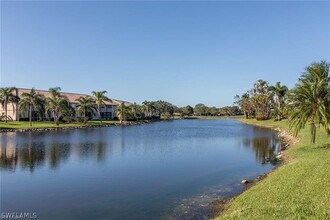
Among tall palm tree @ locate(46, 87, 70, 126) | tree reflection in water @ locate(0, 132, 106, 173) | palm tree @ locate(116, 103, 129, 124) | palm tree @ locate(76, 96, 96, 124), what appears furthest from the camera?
palm tree @ locate(116, 103, 129, 124)

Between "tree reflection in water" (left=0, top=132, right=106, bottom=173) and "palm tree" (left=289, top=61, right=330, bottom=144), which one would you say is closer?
"palm tree" (left=289, top=61, right=330, bottom=144)

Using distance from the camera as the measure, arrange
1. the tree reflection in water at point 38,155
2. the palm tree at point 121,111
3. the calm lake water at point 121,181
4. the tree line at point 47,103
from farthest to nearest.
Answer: the palm tree at point 121,111
the tree line at point 47,103
the tree reflection in water at point 38,155
the calm lake water at point 121,181

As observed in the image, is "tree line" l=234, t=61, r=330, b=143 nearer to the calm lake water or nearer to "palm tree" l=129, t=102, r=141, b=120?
the calm lake water

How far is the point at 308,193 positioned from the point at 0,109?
342 ft

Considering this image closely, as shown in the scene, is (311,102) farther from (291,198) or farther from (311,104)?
(291,198)

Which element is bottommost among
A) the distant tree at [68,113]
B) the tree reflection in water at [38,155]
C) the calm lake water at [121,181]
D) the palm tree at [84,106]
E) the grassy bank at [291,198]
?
the calm lake water at [121,181]

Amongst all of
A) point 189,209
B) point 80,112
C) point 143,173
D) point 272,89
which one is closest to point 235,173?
point 143,173

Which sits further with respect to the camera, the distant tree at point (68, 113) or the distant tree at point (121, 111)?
the distant tree at point (121, 111)

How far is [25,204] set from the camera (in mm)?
18125

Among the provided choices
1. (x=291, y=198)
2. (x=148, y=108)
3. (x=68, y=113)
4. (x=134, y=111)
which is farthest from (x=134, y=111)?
(x=291, y=198)

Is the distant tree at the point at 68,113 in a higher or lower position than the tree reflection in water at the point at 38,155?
higher

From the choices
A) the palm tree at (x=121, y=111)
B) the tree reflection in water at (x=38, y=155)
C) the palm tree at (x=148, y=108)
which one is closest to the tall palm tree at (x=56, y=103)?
the palm tree at (x=121, y=111)

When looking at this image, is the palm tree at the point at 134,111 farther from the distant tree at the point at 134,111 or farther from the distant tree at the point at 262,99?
the distant tree at the point at 262,99

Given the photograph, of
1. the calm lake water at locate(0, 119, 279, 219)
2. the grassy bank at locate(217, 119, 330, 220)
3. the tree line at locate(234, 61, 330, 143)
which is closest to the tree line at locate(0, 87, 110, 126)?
the calm lake water at locate(0, 119, 279, 219)
